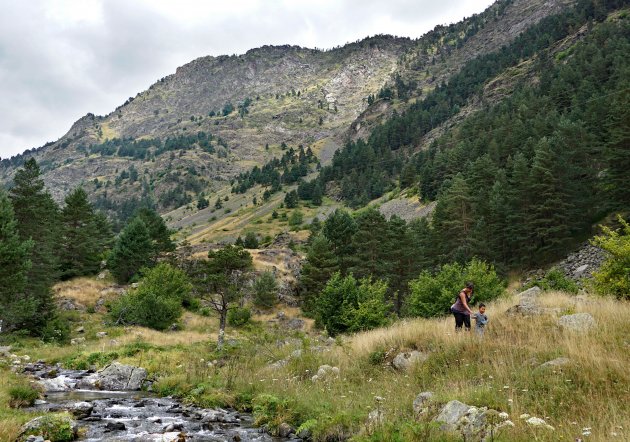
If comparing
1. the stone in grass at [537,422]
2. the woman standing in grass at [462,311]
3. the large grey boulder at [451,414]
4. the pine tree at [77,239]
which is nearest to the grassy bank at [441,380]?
the stone in grass at [537,422]

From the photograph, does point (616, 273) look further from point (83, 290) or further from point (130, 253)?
point (130, 253)

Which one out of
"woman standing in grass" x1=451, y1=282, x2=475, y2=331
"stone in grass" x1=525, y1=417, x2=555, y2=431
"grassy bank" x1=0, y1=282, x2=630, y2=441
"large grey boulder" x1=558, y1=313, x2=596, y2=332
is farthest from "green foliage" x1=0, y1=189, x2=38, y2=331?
"stone in grass" x1=525, y1=417, x2=555, y2=431

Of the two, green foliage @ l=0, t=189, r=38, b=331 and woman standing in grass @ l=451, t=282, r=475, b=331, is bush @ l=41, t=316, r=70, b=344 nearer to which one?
green foliage @ l=0, t=189, r=38, b=331

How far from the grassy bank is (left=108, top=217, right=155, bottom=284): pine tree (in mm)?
42484

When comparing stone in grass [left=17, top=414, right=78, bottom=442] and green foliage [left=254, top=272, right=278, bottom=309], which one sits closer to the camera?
stone in grass [left=17, top=414, right=78, bottom=442]

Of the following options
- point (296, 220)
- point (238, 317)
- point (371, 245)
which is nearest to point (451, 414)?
point (238, 317)

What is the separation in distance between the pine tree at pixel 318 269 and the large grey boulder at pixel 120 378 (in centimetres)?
3574

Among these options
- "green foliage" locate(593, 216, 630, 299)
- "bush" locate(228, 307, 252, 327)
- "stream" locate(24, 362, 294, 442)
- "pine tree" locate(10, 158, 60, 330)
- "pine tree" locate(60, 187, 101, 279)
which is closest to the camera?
"stream" locate(24, 362, 294, 442)

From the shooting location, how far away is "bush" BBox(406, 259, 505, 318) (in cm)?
3027

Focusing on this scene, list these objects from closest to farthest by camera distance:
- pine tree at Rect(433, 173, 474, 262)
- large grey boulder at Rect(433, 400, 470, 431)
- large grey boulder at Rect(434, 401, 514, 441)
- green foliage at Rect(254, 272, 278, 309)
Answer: large grey boulder at Rect(434, 401, 514, 441) → large grey boulder at Rect(433, 400, 470, 431) → pine tree at Rect(433, 173, 474, 262) → green foliage at Rect(254, 272, 278, 309)

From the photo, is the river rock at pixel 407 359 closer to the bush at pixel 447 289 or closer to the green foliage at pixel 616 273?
the green foliage at pixel 616 273

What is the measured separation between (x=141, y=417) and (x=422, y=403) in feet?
30.8

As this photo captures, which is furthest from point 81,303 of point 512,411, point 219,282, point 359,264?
point 512,411

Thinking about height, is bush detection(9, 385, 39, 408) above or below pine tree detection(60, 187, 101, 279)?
below
